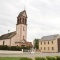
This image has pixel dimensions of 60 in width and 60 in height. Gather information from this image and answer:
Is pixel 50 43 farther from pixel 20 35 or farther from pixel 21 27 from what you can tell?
pixel 21 27

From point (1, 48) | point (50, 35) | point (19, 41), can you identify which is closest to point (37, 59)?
point (1, 48)

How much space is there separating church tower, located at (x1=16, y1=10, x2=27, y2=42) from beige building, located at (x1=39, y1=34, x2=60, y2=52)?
18.2 meters

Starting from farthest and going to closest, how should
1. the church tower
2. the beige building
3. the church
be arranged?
the beige building < the church tower < the church

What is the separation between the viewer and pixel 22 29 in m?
66.4

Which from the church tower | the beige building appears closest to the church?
the church tower

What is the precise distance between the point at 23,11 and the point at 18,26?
6.81 m

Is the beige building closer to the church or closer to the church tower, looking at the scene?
the church

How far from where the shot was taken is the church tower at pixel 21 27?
65.6 m

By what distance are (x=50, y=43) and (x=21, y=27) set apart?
21344mm

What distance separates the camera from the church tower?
2581 inches

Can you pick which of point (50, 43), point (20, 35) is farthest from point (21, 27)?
point (50, 43)

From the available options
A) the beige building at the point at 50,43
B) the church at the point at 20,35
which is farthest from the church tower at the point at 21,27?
the beige building at the point at 50,43

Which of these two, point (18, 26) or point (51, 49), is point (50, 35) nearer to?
point (51, 49)

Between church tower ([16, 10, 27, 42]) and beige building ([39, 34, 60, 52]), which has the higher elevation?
church tower ([16, 10, 27, 42])
